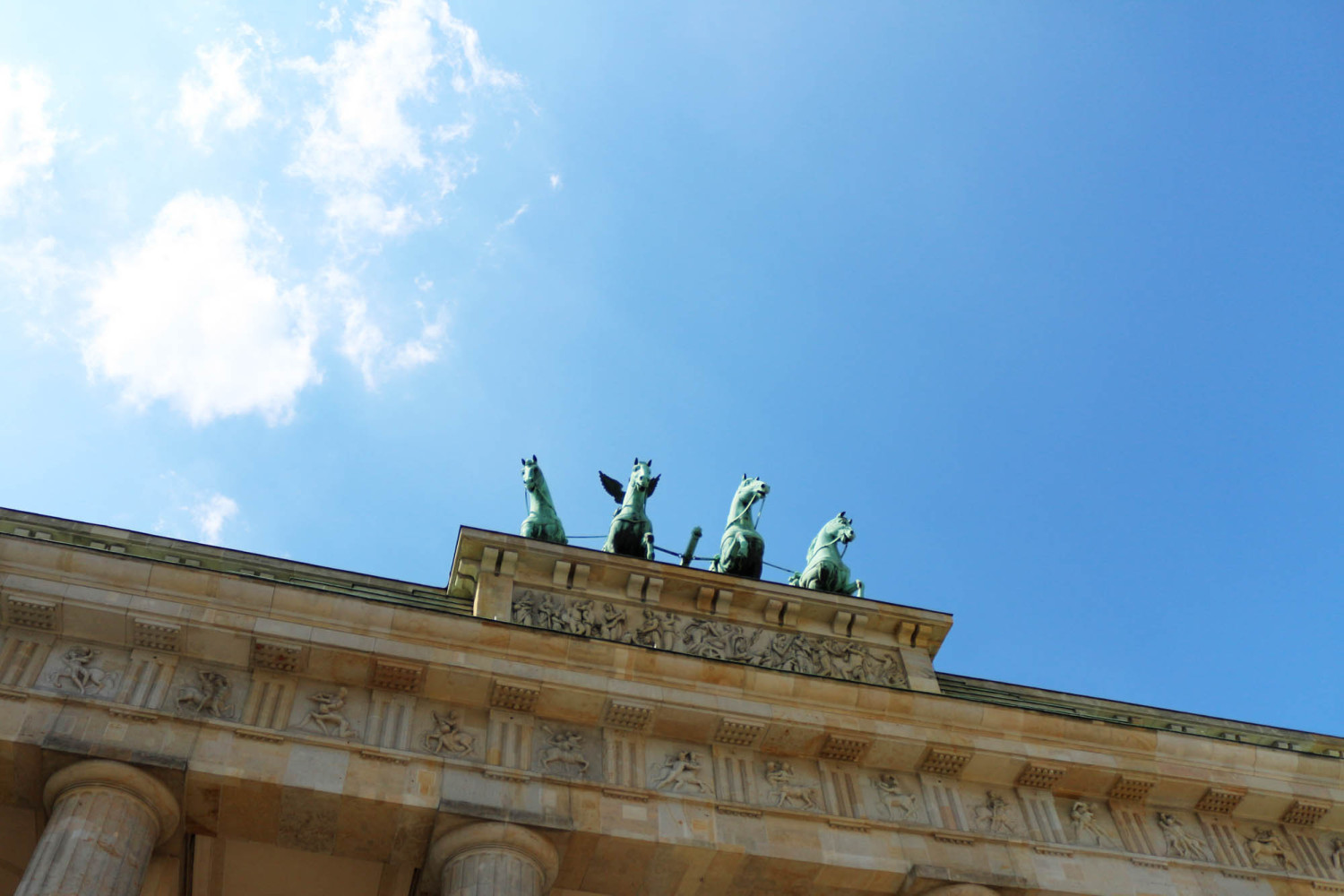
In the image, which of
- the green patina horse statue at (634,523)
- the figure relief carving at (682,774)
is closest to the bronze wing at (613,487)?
the green patina horse statue at (634,523)

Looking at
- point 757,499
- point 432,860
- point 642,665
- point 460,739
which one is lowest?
point 432,860

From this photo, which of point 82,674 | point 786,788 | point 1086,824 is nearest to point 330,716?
point 82,674

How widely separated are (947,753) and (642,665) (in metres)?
4.78

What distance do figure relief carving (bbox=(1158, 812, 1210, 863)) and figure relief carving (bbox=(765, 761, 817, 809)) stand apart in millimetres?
5748

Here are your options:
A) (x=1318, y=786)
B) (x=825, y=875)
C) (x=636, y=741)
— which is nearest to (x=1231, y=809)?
(x=1318, y=786)

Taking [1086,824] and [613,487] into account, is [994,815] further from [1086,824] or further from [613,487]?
[613,487]

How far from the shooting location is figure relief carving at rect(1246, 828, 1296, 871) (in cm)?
2159

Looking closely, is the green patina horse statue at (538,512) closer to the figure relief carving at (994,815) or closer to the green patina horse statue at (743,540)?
the green patina horse statue at (743,540)

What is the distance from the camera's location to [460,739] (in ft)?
62.4

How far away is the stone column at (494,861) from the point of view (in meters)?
17.2

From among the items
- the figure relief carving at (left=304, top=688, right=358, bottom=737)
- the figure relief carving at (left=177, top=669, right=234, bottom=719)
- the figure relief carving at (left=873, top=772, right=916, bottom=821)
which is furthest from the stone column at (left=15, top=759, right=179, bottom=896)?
the figure relief carving at (left=873, top=772, right=916, bottom=821)

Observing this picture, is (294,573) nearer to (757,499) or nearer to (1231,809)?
(757,499)

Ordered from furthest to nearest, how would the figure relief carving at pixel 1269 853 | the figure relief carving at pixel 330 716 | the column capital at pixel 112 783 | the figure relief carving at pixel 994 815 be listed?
the figure relief carving at pixel 1269 853, the figure relief carving at pixel 994 815, the figure relief carving at pixel 330 716, the column capital at pixel 112 783

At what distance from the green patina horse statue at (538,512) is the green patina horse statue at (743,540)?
2.96 meters
